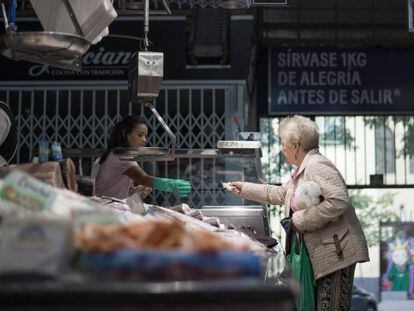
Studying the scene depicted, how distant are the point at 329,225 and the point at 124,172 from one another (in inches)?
53.5

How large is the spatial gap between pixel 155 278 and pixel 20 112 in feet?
19.7

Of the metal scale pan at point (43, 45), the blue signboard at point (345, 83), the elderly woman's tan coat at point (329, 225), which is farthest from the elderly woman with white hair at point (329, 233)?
the blue signboard at point (345, 83)

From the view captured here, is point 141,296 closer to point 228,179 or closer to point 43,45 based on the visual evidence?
point 43,45

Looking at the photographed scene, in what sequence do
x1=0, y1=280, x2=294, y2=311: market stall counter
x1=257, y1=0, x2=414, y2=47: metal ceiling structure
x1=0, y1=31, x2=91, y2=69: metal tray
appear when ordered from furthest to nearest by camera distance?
x1=257, y1=0, x2=414, y2=47: metal ceiling structure
x1=0, y1=31, x2=91, y2=69: metal tray
x1=0, y1=280, x2=294, y2=311: market stall counter

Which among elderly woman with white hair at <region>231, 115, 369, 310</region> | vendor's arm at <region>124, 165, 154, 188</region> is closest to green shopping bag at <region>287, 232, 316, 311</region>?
elderly woman with white hair at <region>231, 115, 369, 310</region>

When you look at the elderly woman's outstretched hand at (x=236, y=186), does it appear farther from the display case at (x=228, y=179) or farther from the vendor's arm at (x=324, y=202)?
the vendor's arm at (x=324, y=202)

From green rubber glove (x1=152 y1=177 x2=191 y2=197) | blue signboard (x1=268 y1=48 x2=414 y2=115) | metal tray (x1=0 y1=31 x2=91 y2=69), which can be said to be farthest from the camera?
blue signboard (x1=268 y1=48 x2=414 y2=115)

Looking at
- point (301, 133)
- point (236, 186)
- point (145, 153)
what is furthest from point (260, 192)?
point (145, 153)

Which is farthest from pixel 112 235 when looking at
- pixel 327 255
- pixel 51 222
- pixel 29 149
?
pixel 29 149

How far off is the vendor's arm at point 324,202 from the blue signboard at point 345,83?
16.7 ft

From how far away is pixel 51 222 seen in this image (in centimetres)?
133

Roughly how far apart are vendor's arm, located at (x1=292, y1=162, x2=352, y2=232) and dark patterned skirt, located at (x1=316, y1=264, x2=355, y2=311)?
1.01 ft

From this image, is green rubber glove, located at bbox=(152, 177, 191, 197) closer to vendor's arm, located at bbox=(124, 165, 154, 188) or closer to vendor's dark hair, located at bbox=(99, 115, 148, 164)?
vendor's arm, located at bbox=(124, 165, 154, 188)

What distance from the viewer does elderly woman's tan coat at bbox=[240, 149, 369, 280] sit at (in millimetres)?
3955
